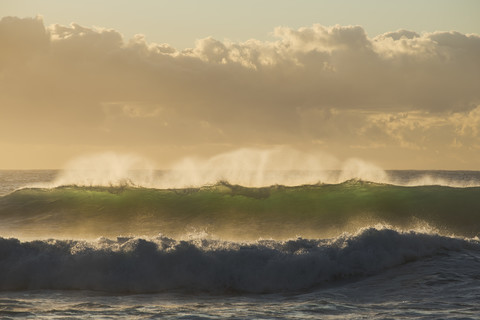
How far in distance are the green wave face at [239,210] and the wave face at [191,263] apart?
7.62 meters

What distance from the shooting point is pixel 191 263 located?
1391cm

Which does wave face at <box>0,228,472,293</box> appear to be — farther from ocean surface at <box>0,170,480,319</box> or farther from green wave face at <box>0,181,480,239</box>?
green wave face at <box>0,181,480,239</box>

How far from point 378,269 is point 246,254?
3.43 m

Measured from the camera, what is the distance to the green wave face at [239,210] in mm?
23875

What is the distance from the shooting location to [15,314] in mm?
10688

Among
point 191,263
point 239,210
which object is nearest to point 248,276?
point 191,263

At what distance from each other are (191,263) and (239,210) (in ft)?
40.9

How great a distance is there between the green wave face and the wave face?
7.62m

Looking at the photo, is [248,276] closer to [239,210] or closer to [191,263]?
[191,263]

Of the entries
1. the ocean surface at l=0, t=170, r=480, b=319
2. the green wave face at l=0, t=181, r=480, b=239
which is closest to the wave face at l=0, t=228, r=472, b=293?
the ocean surface at l=0, t=170, r=480, b=319

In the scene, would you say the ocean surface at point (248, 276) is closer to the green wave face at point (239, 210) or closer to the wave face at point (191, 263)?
the wave face at point (191, 263)

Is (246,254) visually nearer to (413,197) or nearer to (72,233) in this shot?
(72,233)

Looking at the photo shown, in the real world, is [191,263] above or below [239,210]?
below

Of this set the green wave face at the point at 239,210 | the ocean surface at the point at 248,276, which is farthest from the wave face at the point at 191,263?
the green wave face at the point at 239,210
